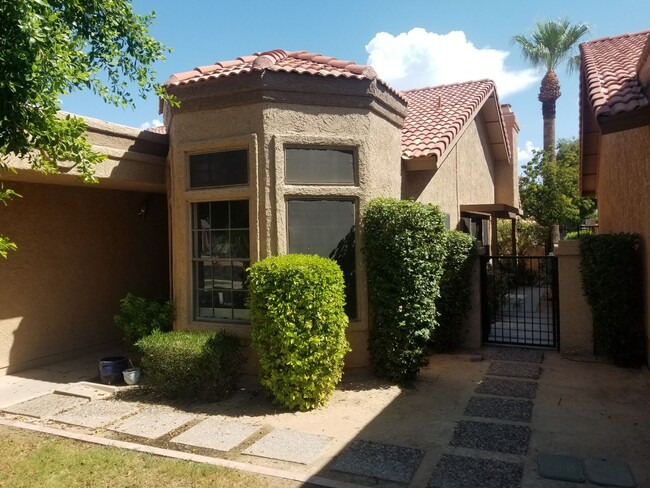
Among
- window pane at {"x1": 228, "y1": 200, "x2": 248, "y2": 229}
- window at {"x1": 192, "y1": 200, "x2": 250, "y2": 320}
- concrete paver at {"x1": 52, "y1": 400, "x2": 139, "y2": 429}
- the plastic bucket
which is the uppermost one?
window pane at {"x1": 228, "y1": 200, "x2": 248, "y2": 229}

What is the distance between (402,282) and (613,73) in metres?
6.03

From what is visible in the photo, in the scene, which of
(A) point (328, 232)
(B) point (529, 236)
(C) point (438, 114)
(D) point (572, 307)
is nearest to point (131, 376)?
(A) point (328, 232)

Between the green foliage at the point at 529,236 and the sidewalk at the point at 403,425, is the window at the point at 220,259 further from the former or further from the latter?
the green foliage at the point at 529,236

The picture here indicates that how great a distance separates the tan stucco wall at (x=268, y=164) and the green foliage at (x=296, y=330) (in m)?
1.11

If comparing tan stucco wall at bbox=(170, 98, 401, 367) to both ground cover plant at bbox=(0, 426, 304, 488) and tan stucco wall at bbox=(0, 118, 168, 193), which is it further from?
ground cover plant at bbox=(0, 426, 304, 488)

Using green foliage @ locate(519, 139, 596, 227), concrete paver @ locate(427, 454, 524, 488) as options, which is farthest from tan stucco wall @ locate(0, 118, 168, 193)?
green foliage @ locate(519, 139, 596, 227)

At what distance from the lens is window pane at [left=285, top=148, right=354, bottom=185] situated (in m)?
8.07

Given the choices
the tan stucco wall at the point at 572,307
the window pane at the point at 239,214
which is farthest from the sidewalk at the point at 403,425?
the window pane at the point at 239,214

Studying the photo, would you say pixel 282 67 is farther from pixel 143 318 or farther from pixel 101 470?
pixel 101 470

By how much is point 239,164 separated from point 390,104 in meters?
3.03

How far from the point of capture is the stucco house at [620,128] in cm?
640

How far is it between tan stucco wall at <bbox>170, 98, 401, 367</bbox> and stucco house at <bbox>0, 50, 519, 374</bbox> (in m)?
0.02

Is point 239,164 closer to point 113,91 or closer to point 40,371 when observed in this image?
point 113,91

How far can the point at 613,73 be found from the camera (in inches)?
369
